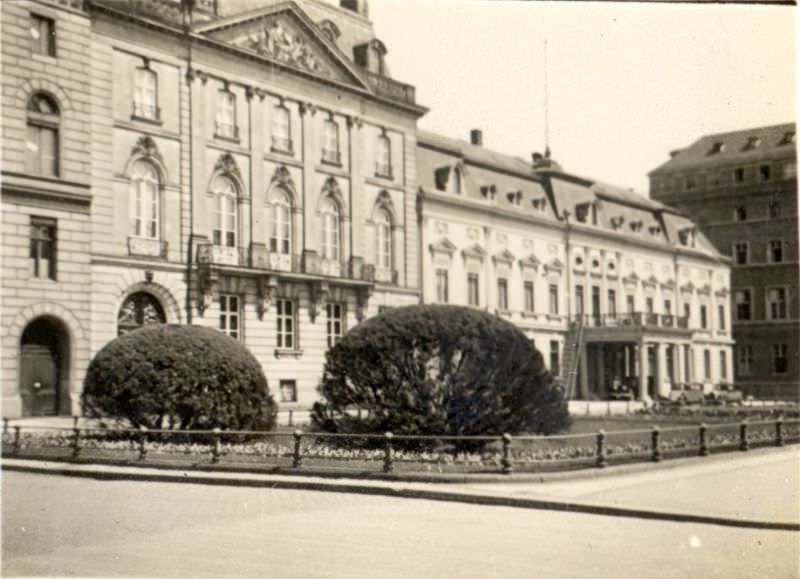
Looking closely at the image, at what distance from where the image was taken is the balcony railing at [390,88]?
1767 inches

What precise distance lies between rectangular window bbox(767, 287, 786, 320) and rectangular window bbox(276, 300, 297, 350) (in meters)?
32.3

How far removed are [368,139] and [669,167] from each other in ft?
89.2

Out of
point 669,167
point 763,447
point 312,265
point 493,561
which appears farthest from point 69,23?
point 669,167

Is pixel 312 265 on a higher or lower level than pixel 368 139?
lower

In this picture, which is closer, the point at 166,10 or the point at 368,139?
the point at 166,10

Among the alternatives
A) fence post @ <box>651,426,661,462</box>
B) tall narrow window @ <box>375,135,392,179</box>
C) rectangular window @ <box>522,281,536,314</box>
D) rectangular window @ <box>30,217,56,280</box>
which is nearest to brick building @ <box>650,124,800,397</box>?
rectangular window @ <box>522,281,536,314</box>

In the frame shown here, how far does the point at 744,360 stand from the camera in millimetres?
67188

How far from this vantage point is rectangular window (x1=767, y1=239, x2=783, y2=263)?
58772 mm

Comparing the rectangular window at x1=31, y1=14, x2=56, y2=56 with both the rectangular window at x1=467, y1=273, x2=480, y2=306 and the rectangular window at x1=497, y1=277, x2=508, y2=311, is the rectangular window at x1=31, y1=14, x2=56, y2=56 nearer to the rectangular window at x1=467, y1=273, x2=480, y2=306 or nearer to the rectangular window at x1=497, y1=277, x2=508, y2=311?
the rectangular window at x1=467, y1=273, x2=480, y2=306

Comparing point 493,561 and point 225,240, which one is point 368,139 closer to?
point 225,240

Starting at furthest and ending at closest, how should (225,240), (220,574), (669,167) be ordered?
(669,167) < (225,240) < (220,574)

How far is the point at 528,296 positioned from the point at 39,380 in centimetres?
3357

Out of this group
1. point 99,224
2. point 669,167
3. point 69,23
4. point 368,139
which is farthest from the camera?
point 669,167

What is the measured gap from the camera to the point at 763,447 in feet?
79.4
